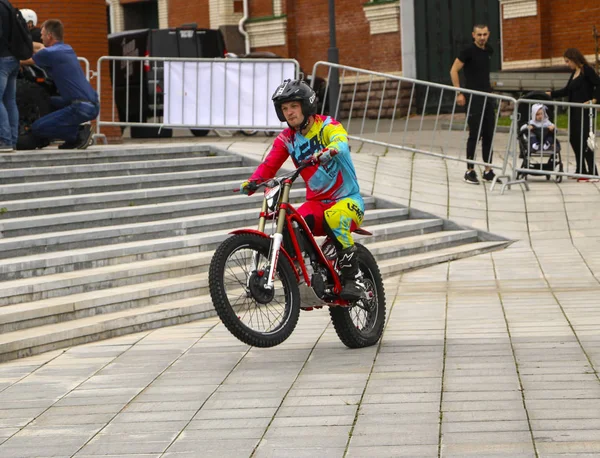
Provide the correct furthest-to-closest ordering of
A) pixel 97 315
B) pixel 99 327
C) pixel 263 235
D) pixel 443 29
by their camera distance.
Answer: pixel 443 29
pixel 97 315
pixel 99 327
pixel 263 235

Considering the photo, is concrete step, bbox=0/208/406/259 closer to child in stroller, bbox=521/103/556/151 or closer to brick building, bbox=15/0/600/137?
child in stroller, bbox=521/103/556/151

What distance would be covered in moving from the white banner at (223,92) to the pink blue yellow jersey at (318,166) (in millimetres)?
8091

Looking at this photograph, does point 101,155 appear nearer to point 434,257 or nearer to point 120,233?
point 120,233

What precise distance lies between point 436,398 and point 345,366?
40.2 inches

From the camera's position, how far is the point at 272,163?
A: 7.14 metres

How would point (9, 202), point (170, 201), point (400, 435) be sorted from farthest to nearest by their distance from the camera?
point (170, 201) < point (9, 202) < point (400, 435)

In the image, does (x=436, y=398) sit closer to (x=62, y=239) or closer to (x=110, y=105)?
(x=62, y=239)

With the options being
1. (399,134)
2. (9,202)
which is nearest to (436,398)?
(9,202)

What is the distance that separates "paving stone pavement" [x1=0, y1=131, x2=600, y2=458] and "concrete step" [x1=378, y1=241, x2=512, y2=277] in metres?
0.82

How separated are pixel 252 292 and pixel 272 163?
916 millimetres

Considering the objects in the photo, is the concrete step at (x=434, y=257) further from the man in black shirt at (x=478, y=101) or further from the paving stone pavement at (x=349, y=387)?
the man in black shirt at (x=478, y=101)

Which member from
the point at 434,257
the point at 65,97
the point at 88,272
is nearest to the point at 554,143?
the point at 434,257

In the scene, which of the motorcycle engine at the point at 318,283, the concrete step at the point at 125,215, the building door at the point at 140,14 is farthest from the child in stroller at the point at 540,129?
the building door at the point at 140,14

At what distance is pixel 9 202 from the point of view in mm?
10508
